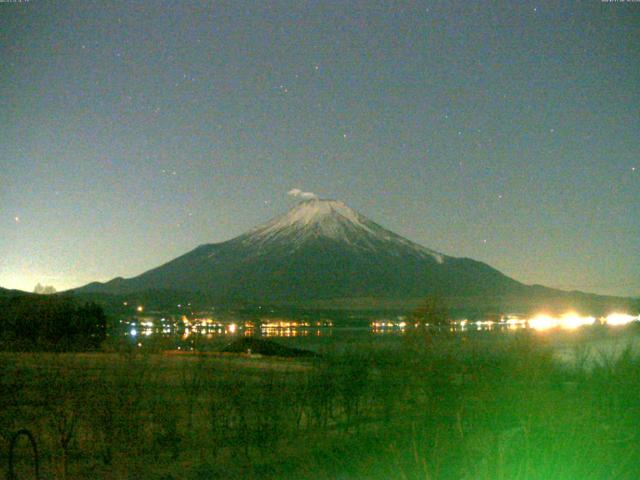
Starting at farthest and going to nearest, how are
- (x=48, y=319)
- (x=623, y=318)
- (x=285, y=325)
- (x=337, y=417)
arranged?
(x=285, y=325) < (x=623, y=318) < (x=48, y=319) < (x=337, y=417)

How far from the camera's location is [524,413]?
41.0ft

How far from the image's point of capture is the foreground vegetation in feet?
30.1

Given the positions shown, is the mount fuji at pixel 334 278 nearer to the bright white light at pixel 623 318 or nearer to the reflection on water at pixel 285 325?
the reflection on water at pixel 285 325

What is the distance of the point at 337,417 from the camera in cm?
1463

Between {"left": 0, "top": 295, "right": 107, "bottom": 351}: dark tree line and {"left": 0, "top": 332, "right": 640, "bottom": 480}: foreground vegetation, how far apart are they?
18294 mm

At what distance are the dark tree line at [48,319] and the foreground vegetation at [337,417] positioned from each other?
18294 millimetres

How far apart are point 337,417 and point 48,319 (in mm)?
24719

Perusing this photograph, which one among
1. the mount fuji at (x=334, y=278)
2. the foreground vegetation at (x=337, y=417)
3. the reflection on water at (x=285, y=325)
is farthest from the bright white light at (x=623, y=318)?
the mount fuji at (x=334, y=278)

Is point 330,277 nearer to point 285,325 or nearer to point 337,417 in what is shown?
point 285,325

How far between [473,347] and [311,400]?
455 centimetres

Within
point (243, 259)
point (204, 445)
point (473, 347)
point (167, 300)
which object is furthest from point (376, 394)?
point (243, 259)

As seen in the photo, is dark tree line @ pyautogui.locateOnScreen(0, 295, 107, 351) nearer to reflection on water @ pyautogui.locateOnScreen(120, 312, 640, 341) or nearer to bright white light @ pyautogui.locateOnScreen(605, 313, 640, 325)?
reflection on water @ pyautogui.locateOnScreen(120, 312, 640, 341)

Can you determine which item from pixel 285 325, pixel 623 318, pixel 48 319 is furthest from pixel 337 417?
pixel 285 325

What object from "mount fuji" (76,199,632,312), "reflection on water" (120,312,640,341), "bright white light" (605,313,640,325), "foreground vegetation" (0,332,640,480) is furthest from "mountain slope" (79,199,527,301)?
"foreground vegetation" (0,332,640,480)
